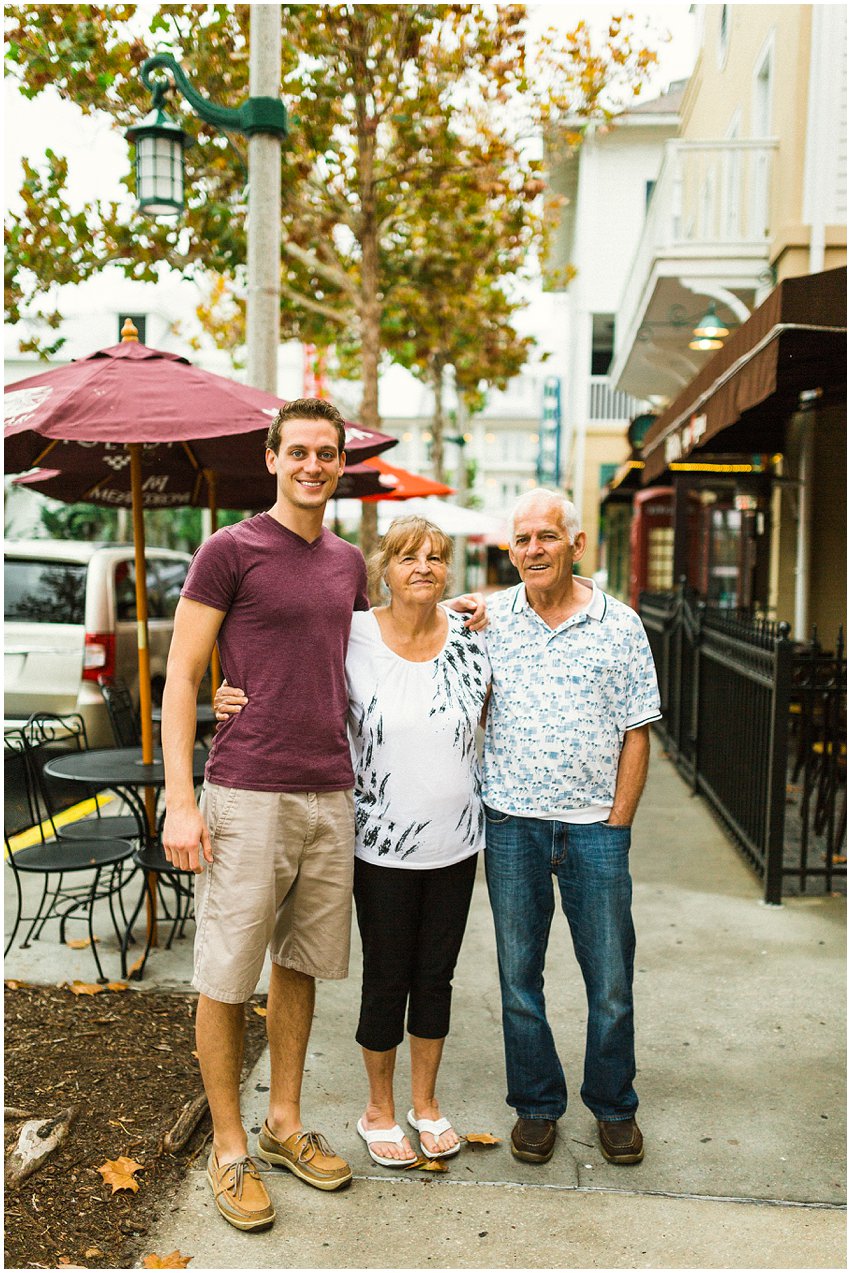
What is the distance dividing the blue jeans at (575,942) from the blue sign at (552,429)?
105ft

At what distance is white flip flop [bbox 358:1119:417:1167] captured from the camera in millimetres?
3277

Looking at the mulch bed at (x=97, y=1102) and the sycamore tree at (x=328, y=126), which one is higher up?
the sycamore tree at (x=328, y=126)

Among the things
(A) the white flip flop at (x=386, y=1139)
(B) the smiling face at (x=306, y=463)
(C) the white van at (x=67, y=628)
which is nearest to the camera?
(B) the smiling face at (x=306, y=463)

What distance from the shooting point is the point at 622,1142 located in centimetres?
336

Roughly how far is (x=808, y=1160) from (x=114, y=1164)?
6.57 ft

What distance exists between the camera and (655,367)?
16656mm

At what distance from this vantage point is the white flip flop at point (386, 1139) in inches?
129

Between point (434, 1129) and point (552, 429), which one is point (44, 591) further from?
point (552, 429)

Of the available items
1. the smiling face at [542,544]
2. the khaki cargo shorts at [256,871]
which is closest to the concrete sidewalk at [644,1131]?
the khaki cargo shorts at [256,871]

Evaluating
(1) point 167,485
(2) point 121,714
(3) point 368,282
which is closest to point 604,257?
(3) point 368,282

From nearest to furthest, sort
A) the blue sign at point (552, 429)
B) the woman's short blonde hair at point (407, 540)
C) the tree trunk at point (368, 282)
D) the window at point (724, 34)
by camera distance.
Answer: the woman's short blonde hair at point (407, 540) → the tree trunk at point (368, 282) → the window at point (724, 34) → the blue sign at point (552, 429)

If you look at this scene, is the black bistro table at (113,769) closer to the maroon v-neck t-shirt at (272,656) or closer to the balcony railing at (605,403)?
the maroon v-neck t-shirt at (272,656)

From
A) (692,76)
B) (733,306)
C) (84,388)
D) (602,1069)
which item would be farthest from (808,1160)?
(692,76)

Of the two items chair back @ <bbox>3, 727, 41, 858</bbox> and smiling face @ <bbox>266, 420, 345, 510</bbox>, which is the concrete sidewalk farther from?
chair back @ <bbox>3, 727, 41, 858</bbox>
